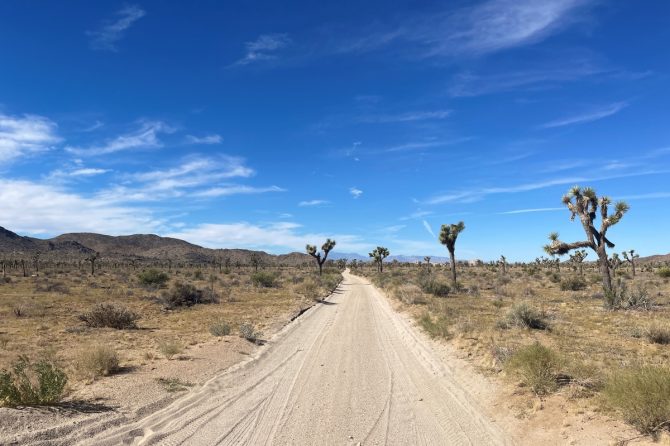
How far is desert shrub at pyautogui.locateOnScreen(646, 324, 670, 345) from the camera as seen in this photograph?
14852 mm

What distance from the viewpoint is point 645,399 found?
253 inches

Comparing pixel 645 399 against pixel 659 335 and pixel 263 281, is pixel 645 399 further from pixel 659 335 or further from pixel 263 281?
pixel 263 281

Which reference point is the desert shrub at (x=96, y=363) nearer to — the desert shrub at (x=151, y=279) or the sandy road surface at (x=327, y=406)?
the sandy road surface at (x=327, y=406)

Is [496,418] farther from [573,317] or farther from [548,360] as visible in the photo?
[573,317]

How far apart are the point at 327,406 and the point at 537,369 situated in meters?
4.18

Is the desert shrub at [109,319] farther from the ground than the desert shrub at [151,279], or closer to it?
closer to it

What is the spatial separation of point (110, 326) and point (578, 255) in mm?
62832

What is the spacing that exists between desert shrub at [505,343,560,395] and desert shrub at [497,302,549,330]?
8.90 meters

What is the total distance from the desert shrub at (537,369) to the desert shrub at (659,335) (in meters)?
7.51

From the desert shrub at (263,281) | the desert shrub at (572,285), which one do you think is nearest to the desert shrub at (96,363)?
the desert shrub at (263,281)

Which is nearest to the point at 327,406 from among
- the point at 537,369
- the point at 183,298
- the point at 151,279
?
the point at 537,369

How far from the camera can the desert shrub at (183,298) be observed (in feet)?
98.0

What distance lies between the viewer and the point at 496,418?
27.3 feet

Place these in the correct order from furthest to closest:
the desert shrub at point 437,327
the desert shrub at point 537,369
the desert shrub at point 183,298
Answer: the desert shrub at point 183,298, the desert shrub at point 437,327, the desert shrub at point 537,369
